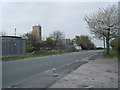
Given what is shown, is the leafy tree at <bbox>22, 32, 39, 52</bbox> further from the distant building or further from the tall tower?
the distant building

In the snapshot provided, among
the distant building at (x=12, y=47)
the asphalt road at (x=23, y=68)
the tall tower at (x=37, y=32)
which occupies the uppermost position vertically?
the tall tower at (x=37, y=32)

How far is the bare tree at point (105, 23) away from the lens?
35719 mm

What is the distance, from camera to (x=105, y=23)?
3669 cm

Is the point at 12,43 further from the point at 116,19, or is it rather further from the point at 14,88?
the point at 14,88

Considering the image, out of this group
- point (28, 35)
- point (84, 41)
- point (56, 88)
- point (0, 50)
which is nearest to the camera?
point (56, 88)

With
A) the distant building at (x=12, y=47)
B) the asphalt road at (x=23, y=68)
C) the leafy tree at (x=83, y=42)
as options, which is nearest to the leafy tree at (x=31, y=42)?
the distant building at (x=12, y=47)

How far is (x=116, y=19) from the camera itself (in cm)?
3572

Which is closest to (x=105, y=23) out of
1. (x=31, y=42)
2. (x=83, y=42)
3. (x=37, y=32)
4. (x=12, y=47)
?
(x=12, y=47)

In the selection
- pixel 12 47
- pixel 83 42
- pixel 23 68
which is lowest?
pixel 23 68

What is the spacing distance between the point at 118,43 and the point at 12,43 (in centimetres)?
2759

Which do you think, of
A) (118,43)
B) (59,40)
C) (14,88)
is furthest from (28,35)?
(14,88)

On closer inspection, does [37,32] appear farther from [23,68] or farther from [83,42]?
[23,68]

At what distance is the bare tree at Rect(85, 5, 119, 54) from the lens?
35.7 meters

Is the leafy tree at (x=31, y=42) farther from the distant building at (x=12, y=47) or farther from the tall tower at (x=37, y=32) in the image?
the distant building at (x=12, y=47)
